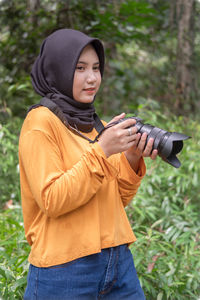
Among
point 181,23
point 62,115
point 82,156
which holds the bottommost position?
point 82,156

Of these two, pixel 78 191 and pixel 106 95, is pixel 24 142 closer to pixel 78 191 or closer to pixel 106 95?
pixel 78 191

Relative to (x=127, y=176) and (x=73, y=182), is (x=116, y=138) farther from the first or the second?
(x=127, y=176)

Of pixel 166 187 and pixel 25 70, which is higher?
pixel 25 70

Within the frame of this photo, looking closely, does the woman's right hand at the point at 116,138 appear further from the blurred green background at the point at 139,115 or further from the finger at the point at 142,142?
the blurred green background at the point at 139,115

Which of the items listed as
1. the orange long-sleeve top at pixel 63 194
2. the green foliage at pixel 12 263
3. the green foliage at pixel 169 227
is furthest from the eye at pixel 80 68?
the green foliage at pixel 169 227

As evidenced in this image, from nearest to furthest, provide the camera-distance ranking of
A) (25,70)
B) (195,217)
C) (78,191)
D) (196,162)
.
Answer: (78,191)
(195,217)
(196,162)
(25,70)

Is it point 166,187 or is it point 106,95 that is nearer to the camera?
point 166,187

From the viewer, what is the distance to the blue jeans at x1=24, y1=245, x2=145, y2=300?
57.1 inches

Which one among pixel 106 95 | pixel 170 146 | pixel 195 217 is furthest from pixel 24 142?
pixel 106 95

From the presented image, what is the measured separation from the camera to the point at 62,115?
1.49 metres

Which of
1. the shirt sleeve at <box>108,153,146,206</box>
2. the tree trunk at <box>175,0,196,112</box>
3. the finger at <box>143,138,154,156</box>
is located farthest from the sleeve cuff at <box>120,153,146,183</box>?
the tree trunk at <box>175,0,196,112</box>

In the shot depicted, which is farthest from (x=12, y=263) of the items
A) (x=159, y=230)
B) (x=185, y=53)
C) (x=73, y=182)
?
(x=185, y=53)

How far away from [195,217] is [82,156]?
2.06m

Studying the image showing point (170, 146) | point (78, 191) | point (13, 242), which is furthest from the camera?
point (13, 242)
